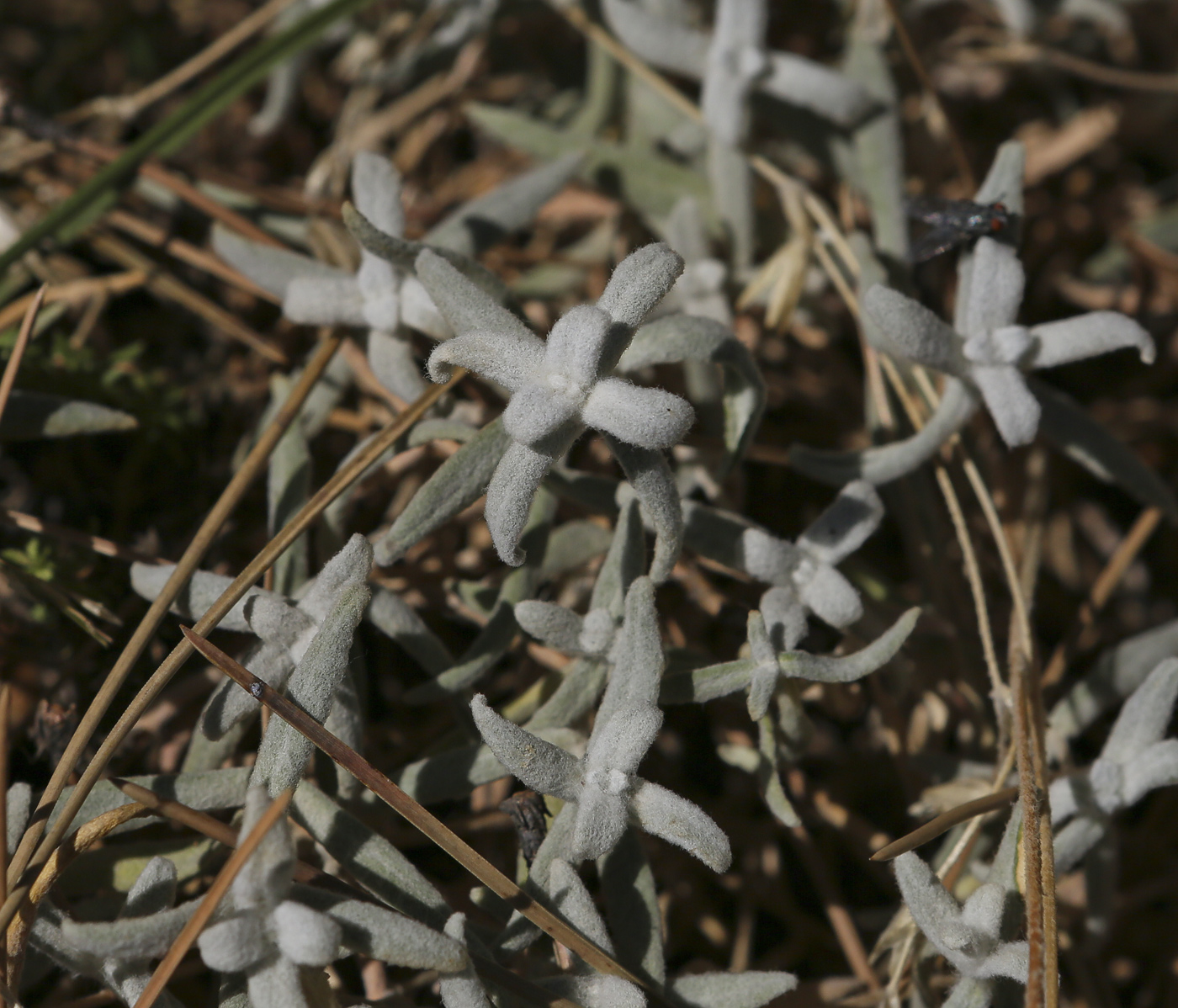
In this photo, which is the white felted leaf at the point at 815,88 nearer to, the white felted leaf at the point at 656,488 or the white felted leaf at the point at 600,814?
the white felted leaf at the point at 656,488

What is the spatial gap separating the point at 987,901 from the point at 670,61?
6.98 ft

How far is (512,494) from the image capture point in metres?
1.66

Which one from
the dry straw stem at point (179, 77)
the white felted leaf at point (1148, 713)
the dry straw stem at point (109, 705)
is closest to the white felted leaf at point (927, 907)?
the white felted leaf at point (1148, 713)

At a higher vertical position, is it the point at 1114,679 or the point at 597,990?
the point at 597,990

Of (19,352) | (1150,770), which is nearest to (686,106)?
(19,352)

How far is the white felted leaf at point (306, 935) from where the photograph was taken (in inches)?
59.5

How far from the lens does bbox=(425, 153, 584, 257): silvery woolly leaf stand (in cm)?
235

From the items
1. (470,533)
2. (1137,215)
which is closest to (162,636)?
(470,533)

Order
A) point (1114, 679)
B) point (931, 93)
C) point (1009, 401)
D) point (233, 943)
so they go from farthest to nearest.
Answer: point (931, 93) → point (1114, 679) → point (1009, 401) → point (233, 943)

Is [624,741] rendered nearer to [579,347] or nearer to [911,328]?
[579,347]

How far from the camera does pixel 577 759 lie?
68.8 inches

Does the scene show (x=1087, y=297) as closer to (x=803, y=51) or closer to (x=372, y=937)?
(x=803, y=51)

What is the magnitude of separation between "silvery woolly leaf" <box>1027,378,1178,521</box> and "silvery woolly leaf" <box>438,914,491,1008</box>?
1.78 m

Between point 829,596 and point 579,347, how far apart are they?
0.74 metres
